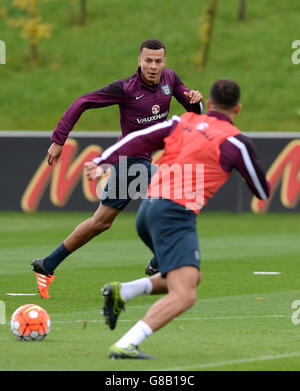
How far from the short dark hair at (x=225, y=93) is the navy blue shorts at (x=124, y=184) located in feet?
10.7

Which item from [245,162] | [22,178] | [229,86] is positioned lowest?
[22,178]

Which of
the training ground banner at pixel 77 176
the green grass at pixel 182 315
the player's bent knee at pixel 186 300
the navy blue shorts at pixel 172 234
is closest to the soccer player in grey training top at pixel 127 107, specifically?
the green grass at pixel 182 315

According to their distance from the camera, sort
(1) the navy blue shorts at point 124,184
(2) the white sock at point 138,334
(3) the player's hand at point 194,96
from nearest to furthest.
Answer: (2) the white sock at point 138,334, (3) the player's hand at point 194,96, (1) the navy blue shorts at point 124,184

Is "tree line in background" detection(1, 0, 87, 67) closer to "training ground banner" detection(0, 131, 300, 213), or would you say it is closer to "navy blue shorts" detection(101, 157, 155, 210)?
"training ground banner" detection(0, 131, 300, 213)

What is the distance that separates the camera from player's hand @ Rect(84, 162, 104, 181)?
7043 mm

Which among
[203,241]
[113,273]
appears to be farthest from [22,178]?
[113,273]

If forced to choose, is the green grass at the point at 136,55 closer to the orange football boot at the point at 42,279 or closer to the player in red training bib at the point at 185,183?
the orange football boot at the point at 42,279

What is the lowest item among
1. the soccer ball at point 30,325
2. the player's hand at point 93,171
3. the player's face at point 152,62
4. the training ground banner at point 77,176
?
the training ground banner at point 77,176

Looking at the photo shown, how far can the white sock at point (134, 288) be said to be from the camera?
7164mm

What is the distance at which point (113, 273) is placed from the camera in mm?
12734

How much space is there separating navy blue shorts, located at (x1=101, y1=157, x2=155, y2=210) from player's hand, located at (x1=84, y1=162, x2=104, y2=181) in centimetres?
318
